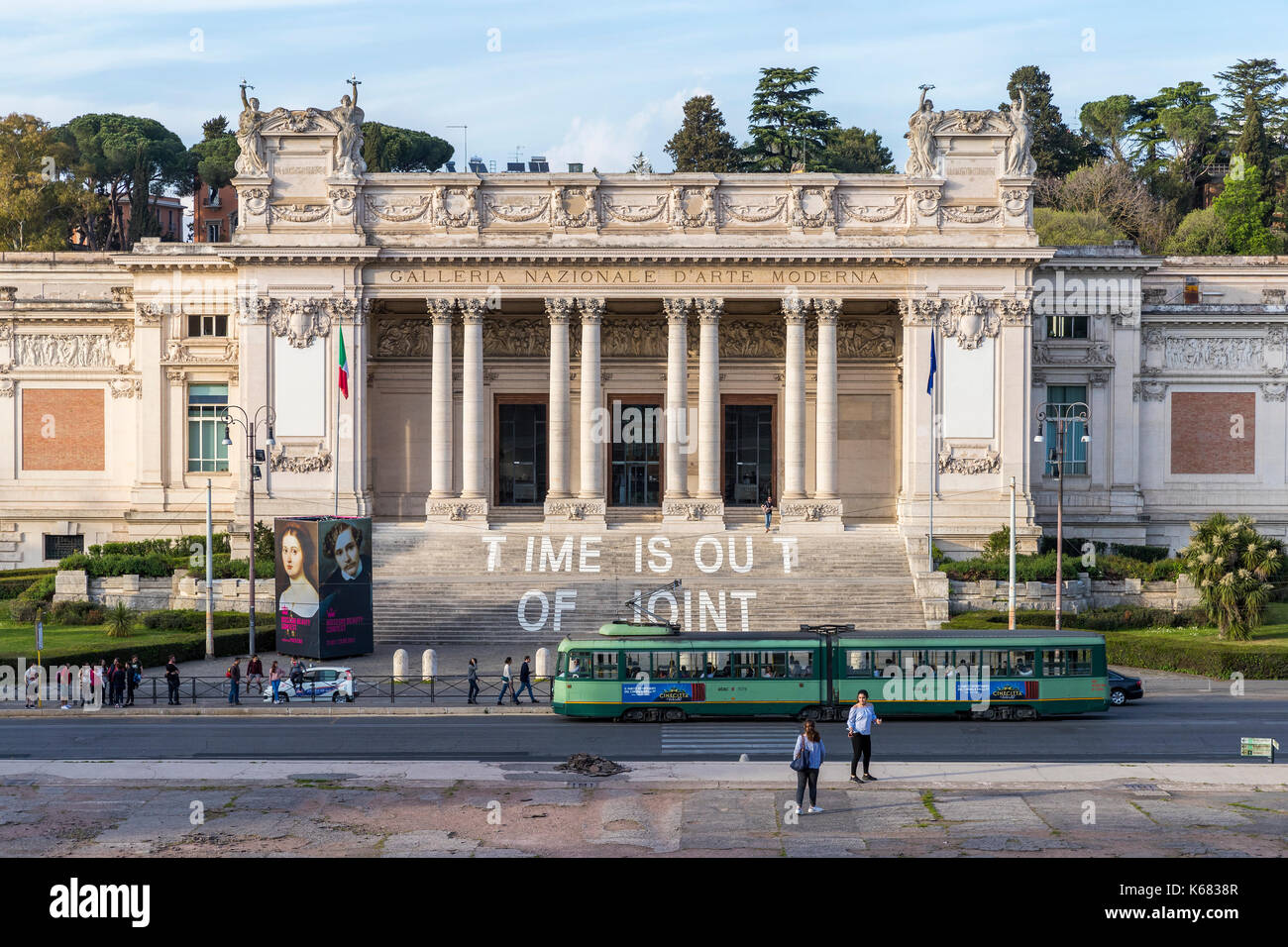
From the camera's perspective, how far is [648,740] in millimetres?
40125

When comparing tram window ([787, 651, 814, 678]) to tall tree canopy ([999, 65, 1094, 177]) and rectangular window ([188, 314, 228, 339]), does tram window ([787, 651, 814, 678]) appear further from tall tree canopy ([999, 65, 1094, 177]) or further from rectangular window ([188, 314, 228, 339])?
tall tree canopy ([999, 65, 1094, 177])

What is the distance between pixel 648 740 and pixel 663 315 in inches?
1651

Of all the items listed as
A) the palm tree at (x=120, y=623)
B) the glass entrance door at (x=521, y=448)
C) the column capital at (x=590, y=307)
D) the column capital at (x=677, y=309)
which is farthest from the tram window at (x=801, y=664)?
the glass entrance door at (x=521, y=448)

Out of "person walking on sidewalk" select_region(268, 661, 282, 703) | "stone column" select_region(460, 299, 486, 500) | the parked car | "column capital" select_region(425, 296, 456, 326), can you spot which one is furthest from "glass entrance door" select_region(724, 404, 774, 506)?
"person walking on sidewalk" select_region(268, 661, 282, 703)

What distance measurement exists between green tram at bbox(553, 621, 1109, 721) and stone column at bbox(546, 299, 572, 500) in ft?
99.6

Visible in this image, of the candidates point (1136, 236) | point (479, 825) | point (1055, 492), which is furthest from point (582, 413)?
point (1136, 236)

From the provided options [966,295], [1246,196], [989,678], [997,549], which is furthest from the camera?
[1246,196]

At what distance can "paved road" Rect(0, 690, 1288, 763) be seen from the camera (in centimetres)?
3778

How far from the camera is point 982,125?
7269 cm

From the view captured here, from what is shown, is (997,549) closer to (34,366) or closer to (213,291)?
(213,291)

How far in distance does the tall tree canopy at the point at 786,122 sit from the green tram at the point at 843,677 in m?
76.1

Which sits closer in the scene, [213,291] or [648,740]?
[648,740]

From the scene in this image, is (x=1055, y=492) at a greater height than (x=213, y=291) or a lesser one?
lesser

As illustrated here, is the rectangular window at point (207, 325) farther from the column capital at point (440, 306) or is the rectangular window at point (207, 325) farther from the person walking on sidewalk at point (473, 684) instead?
the person walking on sidewalk at point (473, 684)
